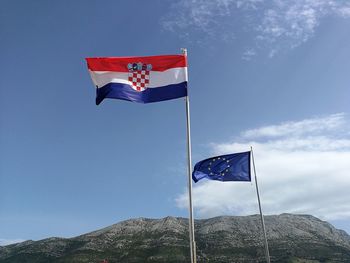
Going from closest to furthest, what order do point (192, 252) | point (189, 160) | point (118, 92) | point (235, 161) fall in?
point (192, 252) < point (189, 160) < point (118, 92) < point (235, 161)

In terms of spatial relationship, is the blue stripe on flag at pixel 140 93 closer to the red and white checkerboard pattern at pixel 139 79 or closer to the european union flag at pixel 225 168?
the red and white checkerboard pattern at pixel 139 79

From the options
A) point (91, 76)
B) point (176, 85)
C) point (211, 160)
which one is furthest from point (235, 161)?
point (91, 76)

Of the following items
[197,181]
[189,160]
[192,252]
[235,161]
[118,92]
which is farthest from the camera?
[235,161]

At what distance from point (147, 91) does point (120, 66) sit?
7.62 feet

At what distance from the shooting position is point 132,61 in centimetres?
2708

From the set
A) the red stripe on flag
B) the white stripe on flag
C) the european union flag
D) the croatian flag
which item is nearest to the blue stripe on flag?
the croatian flag

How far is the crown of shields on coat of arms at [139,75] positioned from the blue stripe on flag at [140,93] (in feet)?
1.06

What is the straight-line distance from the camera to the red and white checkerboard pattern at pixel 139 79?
1060 inches

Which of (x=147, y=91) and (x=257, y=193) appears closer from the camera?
(x=147, y=91)

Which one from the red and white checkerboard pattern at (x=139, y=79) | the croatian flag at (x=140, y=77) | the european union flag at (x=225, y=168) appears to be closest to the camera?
the croatian flag at (x=140, y=77)

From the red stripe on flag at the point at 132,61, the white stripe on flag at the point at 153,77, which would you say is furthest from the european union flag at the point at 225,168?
the red stripe on flag at the point at 132,61

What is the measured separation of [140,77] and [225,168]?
53.4 ft

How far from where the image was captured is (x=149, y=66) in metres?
27.2

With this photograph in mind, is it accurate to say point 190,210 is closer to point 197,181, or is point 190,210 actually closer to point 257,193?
point 197,181
